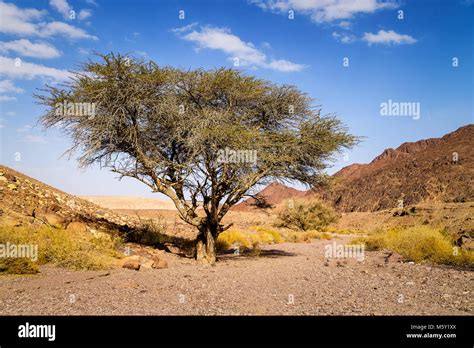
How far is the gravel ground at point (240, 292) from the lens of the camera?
5.40 metres

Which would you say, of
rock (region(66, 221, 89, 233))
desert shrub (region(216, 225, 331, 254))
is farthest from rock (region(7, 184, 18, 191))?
desert shrub (region(216, 225, 331, 254))

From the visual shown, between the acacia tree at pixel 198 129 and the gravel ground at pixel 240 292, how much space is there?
272 centimetres

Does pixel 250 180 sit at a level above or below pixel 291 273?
above

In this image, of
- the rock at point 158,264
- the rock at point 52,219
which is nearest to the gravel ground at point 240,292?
the rock at point 158,264

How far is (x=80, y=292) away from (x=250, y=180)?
5894 millimetres

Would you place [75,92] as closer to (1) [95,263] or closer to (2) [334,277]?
(1) [95,263]

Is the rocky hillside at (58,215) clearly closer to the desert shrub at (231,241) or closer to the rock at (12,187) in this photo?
the rock at (12,187)

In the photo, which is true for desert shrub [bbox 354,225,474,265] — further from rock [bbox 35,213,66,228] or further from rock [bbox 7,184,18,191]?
rock [bbox 7,184,18,191]

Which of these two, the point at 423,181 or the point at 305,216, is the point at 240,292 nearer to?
the point at 305,216

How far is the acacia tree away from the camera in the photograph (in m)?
10.2

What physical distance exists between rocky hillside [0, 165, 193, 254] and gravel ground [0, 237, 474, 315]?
3970 mm
